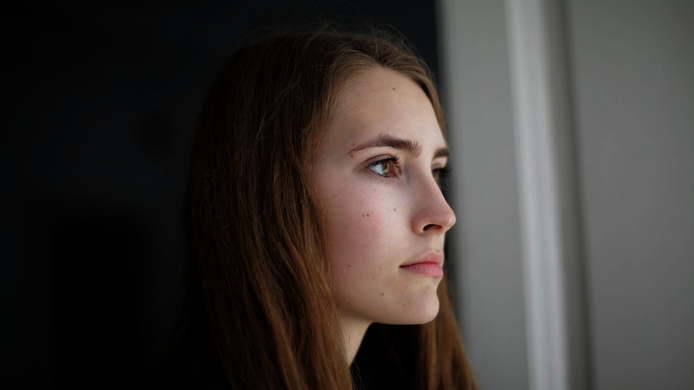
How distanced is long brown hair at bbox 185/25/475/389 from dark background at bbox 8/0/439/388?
0.33m

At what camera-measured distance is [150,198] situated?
1.38 meters

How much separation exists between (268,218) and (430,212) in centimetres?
31

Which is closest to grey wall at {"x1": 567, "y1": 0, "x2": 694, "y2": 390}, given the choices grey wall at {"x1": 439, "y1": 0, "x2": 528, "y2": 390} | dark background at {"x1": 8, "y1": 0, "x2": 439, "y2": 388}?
grey wall at {"x1": 439, "y1": 0, "x2": 528, "y2": 390}

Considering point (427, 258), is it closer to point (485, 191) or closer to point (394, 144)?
point (394, 144)

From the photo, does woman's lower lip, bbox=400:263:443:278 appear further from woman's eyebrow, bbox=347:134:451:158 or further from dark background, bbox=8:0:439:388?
dark background, bbox=8:0:439:388

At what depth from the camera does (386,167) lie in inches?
34.2

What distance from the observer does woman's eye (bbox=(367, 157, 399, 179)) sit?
86cm

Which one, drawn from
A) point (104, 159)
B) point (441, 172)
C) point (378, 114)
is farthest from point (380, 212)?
point (104, 159)

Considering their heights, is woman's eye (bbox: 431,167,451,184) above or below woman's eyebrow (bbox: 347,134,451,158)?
below

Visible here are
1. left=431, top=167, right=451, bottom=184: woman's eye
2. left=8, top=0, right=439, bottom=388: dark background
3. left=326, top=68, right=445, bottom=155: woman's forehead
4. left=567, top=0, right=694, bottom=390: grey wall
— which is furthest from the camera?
left=8, top=0, right=439, bottom=388: dark background

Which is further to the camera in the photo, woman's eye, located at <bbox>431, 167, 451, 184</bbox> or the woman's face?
woman's eye, located at <bbox>431, 167, 451, 184</bbox>

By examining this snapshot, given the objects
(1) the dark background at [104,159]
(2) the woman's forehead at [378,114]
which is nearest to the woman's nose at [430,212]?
(2) the woman's forehead at [378,114]

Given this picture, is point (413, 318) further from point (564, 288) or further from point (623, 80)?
point (623, 80)

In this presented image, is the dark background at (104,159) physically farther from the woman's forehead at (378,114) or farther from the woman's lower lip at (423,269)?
the woman's lower lip at (423,269)
